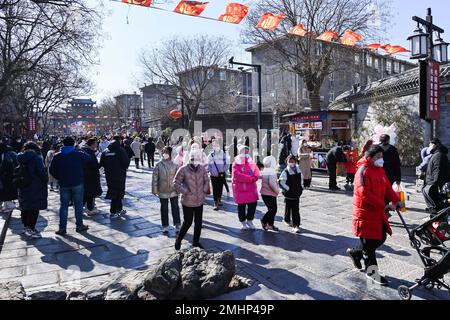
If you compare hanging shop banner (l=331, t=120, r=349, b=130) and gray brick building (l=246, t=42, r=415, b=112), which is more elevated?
gray brick building (l=246, t=42, r=415, b=112)

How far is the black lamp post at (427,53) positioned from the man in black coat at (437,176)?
3.81 meters

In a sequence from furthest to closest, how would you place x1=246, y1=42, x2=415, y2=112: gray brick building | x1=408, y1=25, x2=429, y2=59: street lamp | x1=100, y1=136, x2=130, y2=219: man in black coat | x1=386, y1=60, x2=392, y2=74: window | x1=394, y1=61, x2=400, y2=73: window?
x1=394, y1=61, x2=400, y2=73: window, x1=386, y1=60, x2=392, y2=74: window, x1=246, y1=42, x2=415, y2=112: gray brick building, x1=408, y1=25, x2=429, y2=59: street lamp, x1=100, y1=136, x2=130, y2=219: man in black coat

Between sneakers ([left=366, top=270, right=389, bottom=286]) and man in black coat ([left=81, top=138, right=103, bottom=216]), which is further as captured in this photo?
man in black coat ([left=81, top=138, right=103, bottom=216])

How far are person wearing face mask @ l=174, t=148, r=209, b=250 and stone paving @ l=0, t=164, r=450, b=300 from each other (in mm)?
630

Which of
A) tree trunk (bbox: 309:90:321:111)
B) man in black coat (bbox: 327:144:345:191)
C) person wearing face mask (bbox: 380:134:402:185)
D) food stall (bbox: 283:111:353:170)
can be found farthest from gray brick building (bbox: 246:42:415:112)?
person wearing face mask (bbox: 380:134:402:185)

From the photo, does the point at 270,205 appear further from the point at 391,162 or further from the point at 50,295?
the point at 50,295

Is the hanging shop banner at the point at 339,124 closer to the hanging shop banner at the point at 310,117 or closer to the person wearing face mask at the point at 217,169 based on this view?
the hanging shop banner at the point at 310,117

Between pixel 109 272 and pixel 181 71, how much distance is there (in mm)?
27569

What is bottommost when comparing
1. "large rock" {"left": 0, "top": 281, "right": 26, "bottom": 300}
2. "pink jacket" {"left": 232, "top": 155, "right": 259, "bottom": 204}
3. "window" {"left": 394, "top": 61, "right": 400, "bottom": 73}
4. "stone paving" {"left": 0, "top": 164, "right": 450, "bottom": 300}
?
"stone paving" {"left": 0, "top": 164, "right": 450, "bottom": 300}

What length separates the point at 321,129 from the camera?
14.8 m

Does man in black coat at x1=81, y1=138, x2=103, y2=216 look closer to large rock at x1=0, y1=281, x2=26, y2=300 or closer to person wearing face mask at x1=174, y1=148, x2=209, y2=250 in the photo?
person wearing face mask at x1=174, y1=148, x2=209, y2=250

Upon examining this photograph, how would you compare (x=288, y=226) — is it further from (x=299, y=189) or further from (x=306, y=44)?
(x=306, y=44)

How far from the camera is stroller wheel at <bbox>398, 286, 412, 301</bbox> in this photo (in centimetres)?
332
